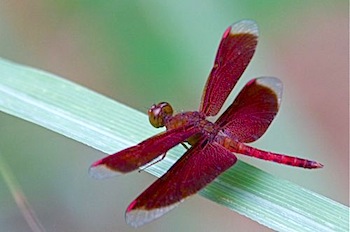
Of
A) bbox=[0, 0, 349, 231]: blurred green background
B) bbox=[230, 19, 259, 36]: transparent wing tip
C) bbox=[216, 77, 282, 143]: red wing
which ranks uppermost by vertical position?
bbox=[230, 19, 259, 36]: transparent wing tip

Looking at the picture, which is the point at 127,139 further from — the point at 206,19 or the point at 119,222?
the point at 206,19

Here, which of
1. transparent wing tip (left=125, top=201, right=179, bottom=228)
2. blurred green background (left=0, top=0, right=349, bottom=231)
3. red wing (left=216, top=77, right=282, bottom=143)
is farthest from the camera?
blurred green background (left=0, top=0, right=349, bottom=231)

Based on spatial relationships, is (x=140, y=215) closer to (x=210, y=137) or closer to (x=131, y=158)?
(x=131, y=158)

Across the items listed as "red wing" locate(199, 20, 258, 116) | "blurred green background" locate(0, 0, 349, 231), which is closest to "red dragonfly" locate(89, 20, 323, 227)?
"red wing" locate(199, 20, 258, 116)

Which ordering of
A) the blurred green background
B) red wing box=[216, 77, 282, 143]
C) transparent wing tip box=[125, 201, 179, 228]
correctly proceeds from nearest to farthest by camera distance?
transparent wing tip box=[125, 201, 179, 228], red wing box=[216, 77, 282, 143], the blurred green background

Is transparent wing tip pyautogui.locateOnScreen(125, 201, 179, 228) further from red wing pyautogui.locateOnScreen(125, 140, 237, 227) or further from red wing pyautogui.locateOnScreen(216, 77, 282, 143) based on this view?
red wing pyautogui.locateOnScreen(216, 77, 282, 143)

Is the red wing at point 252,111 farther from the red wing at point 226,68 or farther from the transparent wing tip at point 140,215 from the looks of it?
the transparent wing tip at point 140,215

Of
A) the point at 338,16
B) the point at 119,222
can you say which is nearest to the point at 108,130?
the point at 119,222
